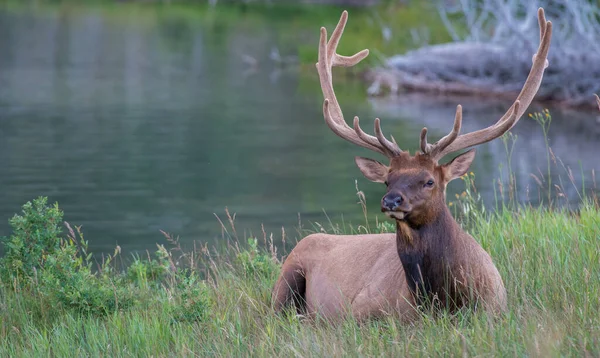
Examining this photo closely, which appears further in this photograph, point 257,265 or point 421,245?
point 257,265

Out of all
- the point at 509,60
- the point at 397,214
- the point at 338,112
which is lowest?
the point at 397,214

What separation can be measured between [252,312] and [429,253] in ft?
4.49

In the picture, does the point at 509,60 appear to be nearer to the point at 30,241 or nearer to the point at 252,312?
the point at 30,241

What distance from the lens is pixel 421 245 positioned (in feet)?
18.2

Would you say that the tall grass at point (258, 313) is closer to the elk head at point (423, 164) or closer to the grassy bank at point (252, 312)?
the grassy bank at point (252, 312)

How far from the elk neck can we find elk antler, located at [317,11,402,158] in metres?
0.47

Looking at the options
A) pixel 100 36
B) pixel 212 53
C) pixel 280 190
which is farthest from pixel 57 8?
pixel 280 190

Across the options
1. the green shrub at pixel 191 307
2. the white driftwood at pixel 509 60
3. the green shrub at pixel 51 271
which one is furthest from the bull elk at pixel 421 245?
the white driftwood at pixel 509 60

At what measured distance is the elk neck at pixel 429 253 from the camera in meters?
5.54

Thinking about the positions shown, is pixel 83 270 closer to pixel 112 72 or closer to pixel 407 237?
pixel 407 237

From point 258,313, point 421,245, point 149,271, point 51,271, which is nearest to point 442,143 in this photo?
point 421,245

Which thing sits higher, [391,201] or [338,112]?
[338,112]

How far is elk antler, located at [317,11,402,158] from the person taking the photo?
19.0 feet

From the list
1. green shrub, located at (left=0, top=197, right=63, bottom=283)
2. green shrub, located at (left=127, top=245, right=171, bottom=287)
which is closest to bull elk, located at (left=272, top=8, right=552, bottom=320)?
green shrub, located at (left=127, top=245, right=171, bottom=287)
